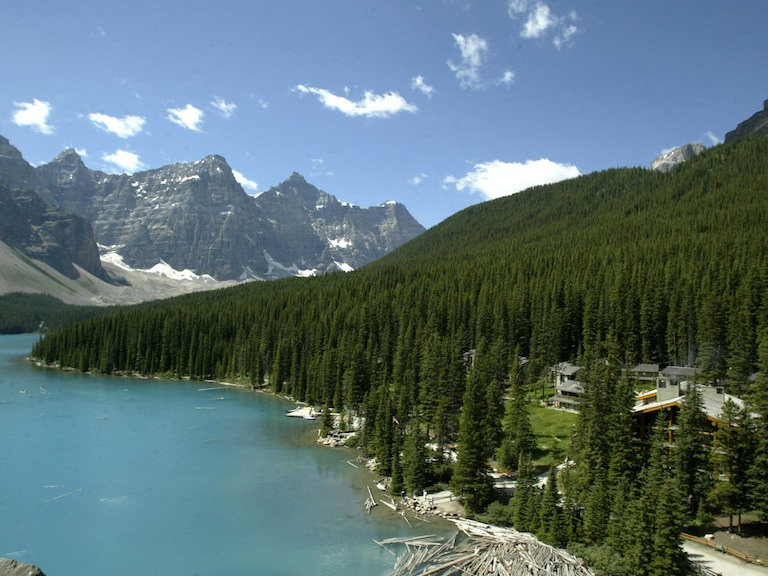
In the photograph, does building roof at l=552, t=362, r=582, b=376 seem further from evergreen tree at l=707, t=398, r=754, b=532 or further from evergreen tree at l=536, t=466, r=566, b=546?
evergreen tree at l=536, t=466, r=566, b=546

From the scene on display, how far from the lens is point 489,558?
3503 centimetres

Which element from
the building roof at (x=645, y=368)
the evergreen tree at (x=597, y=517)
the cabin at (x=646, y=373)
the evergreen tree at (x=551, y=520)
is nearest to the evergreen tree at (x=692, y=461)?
the evergreen tree at (x=597, y=517)

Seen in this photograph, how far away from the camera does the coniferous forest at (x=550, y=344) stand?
1453 inches

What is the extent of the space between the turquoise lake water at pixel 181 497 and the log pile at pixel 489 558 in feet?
6.95

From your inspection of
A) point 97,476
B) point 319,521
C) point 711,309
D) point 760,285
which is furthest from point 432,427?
point 760,285

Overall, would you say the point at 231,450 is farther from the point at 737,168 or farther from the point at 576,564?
the point at 737,168

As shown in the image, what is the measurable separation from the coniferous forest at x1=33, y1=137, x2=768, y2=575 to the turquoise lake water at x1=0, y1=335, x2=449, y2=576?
7.78 meters

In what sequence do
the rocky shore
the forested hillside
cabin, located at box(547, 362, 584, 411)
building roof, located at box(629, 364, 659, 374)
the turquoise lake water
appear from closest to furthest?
the rocky shore → the turquoise lake water → cabin, located at box(547, 362, 584, 411) → building roof, located at box(629, 364, 659, 374) → the forested hillside

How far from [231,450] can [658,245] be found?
91.4 m

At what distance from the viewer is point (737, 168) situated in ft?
551

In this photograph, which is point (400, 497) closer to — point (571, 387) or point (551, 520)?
point (551, 520)

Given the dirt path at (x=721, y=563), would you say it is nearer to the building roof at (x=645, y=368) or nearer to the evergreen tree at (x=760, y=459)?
the evergreen tree at (x=760, y=459)

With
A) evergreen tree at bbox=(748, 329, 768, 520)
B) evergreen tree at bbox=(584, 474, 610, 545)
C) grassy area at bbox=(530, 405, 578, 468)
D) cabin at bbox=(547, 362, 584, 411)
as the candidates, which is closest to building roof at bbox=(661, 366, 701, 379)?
cabin at bbox=(547, 362, 584, 411)

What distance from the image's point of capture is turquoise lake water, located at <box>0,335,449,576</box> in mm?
38125
